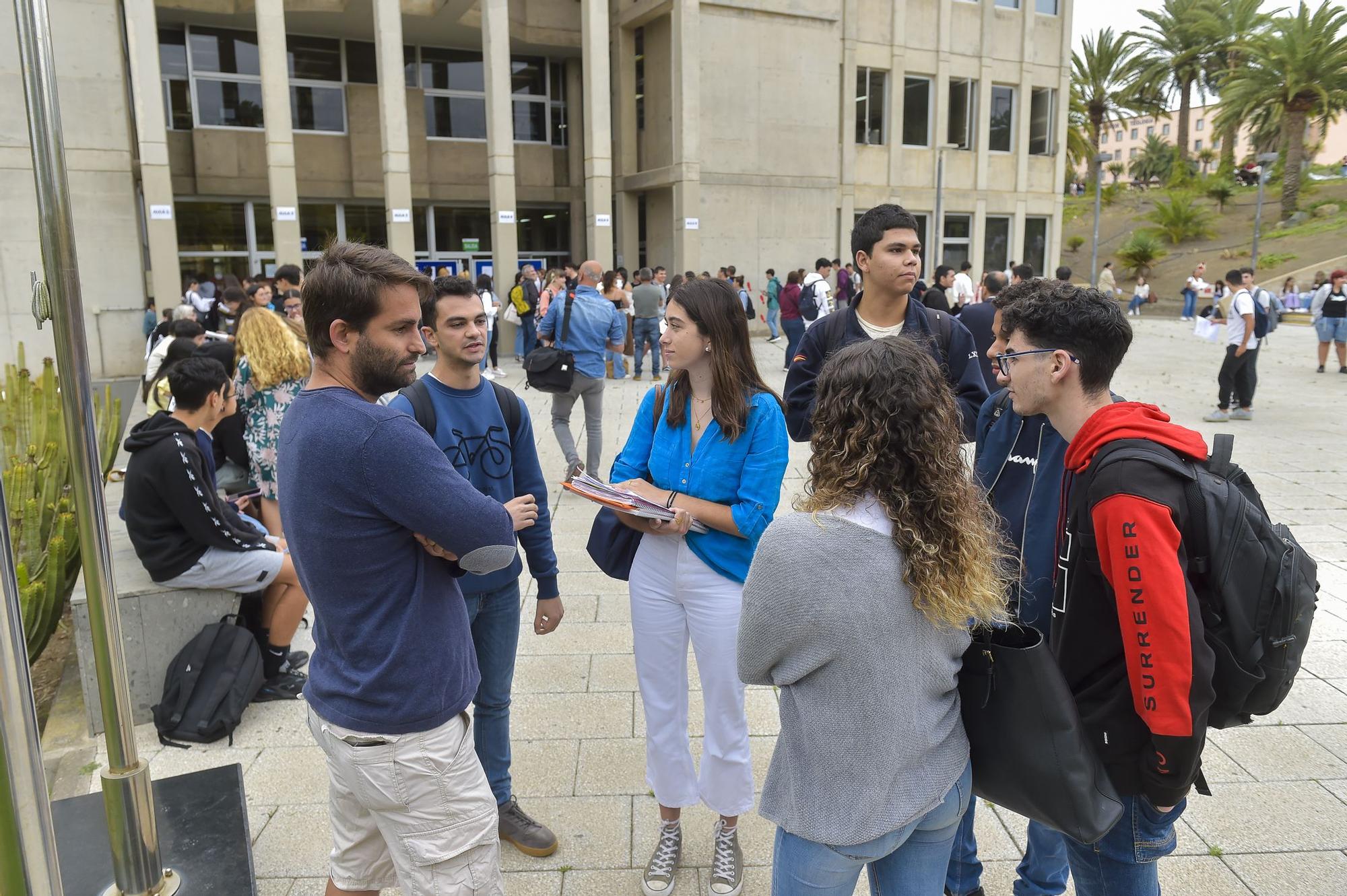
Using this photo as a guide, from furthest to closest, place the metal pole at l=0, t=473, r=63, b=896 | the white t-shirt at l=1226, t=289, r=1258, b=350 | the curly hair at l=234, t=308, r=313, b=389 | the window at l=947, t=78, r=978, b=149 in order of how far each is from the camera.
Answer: the window at l=947, t=78, r=978, b=149, the white t-shirt at l=1226, t=289, r=1258, b=350, the curly hair at l=234, t=308, r=313, b=389, the metal pole at l=0, t=473, r=63, b=896

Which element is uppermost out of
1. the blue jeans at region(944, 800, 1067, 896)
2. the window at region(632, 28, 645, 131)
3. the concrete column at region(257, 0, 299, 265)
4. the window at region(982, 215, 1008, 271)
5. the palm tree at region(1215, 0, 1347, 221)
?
the palm tree at region(1215, 0, 1347, 221)

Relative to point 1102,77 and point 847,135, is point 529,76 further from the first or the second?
point 1102,77

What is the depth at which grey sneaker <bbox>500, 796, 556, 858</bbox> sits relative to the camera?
3408 mm

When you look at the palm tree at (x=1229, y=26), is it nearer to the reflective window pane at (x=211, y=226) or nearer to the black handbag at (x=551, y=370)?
the reflective window pane at (x=211, y=226)

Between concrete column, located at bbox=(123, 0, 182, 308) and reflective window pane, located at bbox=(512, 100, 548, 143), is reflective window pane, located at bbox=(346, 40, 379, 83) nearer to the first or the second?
reflective window pane, located at bbox=(512, 100, 548, 143)

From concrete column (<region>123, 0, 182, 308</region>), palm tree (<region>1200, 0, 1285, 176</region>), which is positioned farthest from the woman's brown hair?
palm tree (<region>1200, 0, 1285, 176</region>)

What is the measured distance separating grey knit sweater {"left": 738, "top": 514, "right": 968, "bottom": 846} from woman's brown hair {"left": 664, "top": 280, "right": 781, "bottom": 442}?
127 cm

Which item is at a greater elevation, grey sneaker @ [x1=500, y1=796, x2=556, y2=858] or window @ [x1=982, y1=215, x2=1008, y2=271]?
window @ [x1=982, y1=215, x2=1008, y2=271]

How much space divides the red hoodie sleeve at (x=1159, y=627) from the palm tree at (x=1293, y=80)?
169ft

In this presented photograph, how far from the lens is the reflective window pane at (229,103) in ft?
70.2

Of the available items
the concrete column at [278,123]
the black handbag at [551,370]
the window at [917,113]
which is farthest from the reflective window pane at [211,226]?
the window at [917,113]

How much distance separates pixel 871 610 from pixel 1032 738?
50 centimetres

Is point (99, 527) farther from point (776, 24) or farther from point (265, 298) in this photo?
point (776, 24)

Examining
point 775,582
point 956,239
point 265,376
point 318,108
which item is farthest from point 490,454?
point 956,239
